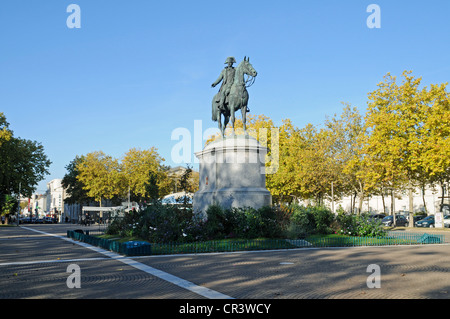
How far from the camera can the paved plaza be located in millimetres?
8531

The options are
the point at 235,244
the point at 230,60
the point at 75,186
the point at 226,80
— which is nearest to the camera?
the point at 235,244

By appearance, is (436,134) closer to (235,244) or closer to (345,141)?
(345,141)

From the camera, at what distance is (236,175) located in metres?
21.9

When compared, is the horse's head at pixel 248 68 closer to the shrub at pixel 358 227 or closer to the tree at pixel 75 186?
the shrub at pixel 358 227

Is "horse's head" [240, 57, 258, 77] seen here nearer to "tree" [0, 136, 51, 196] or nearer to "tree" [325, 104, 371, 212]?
"tree" [325, 104, 371, 212]

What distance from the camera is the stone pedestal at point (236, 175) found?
21.3 m

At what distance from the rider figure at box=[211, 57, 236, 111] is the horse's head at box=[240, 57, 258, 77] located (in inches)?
40.6

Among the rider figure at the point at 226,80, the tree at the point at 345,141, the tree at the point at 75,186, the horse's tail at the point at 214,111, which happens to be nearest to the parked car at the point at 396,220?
the tree at the point at 345,141

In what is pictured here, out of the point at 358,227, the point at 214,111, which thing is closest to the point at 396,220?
the point at 358,227

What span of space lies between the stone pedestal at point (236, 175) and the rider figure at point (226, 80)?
2.57 metres

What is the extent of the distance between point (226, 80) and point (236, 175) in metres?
5.59
